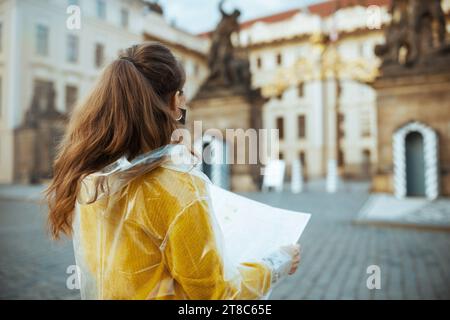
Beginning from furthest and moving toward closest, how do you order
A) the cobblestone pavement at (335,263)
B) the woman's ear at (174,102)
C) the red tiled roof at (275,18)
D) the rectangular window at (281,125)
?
the rectangular window at (281,125), the red tiled roof at (275,18), the cobblestone pavement at (335,263), the woman's ear at (174,102)

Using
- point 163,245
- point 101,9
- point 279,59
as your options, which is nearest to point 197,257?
point 163,245

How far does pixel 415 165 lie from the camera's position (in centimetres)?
1302

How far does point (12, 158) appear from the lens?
15.5 m

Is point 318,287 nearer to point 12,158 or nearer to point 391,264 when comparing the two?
point 391,264

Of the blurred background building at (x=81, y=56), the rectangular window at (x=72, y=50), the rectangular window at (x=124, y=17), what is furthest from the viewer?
the rectangular window at (x=72, y=50)

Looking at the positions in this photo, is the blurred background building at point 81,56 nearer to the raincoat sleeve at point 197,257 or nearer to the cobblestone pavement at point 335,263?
the cobblestone pavement at point 335,263

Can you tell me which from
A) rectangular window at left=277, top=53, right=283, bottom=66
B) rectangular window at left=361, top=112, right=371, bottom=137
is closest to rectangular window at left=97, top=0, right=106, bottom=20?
rectangular window at left=277, top=53, right=283, bottom=66

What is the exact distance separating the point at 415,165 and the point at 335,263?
9221mm

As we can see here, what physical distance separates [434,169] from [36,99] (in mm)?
13633

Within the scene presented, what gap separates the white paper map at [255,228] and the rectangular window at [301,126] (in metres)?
36.3

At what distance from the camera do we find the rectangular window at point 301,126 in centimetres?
3712

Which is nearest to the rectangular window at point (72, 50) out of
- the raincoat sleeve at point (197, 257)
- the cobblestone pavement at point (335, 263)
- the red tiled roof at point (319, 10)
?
the red tiled roof at point (319, 10)

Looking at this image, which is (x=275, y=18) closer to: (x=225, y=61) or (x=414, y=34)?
(x=225, y=61)

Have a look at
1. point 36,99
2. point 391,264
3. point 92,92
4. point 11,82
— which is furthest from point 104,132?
point 36,99
